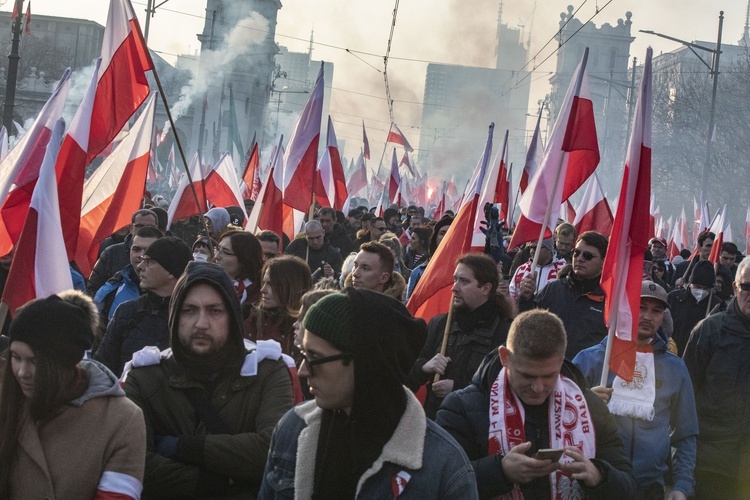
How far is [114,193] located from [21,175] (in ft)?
6.76

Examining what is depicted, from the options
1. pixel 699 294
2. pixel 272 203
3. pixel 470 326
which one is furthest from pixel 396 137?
pixel 470 326

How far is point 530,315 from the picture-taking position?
13.0 feet

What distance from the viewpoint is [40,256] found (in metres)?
5.52

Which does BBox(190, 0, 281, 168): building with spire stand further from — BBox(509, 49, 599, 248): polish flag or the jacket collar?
the jacket collar

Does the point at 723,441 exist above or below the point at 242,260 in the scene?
below

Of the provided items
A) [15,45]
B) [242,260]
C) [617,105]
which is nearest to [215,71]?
[617,105]

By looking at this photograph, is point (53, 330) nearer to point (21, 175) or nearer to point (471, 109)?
point (21, 175)

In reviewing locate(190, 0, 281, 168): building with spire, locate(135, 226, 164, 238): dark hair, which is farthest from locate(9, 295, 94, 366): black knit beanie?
locate(190, 0, 281, 168): building with spire

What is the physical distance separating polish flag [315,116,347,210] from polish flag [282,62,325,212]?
4552 mm

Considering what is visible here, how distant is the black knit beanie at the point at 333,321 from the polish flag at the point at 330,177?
13.8 m

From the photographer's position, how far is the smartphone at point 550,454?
140 inches

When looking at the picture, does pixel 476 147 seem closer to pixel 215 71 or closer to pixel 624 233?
pixel 215 71

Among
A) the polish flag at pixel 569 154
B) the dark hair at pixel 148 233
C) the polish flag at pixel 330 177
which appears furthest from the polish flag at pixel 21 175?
the polish flag at pixel 330 177

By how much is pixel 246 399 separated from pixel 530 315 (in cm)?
108
